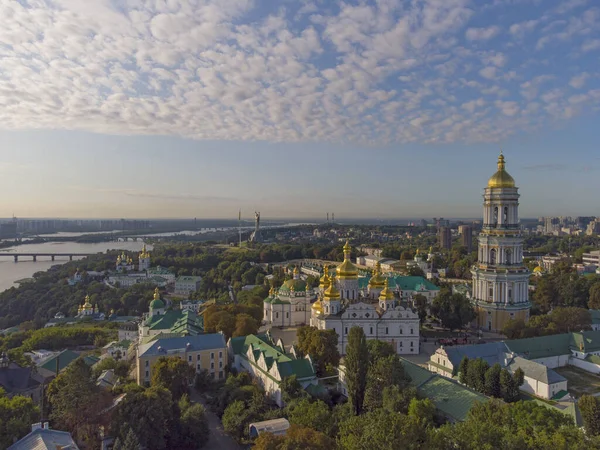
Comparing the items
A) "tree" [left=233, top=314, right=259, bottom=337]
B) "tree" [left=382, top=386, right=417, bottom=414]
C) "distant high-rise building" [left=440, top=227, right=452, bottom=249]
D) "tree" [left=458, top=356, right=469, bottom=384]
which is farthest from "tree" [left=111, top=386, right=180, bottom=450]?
"distant high-rise building" [left=440, top=227, right=452, bottom=249]

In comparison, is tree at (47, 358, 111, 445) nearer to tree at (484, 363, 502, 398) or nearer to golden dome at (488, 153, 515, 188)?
tree at (484, 363, 502, 398)

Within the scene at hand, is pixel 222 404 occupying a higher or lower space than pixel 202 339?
lower

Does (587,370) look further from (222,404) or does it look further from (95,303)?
(95,303)

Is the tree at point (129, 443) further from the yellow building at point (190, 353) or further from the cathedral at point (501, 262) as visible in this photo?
the cathedral at point (501, 262)

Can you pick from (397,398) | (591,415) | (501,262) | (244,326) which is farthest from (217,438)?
(501,262)

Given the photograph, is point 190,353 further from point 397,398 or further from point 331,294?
point 397,398

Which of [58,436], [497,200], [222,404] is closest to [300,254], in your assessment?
[497,200]
